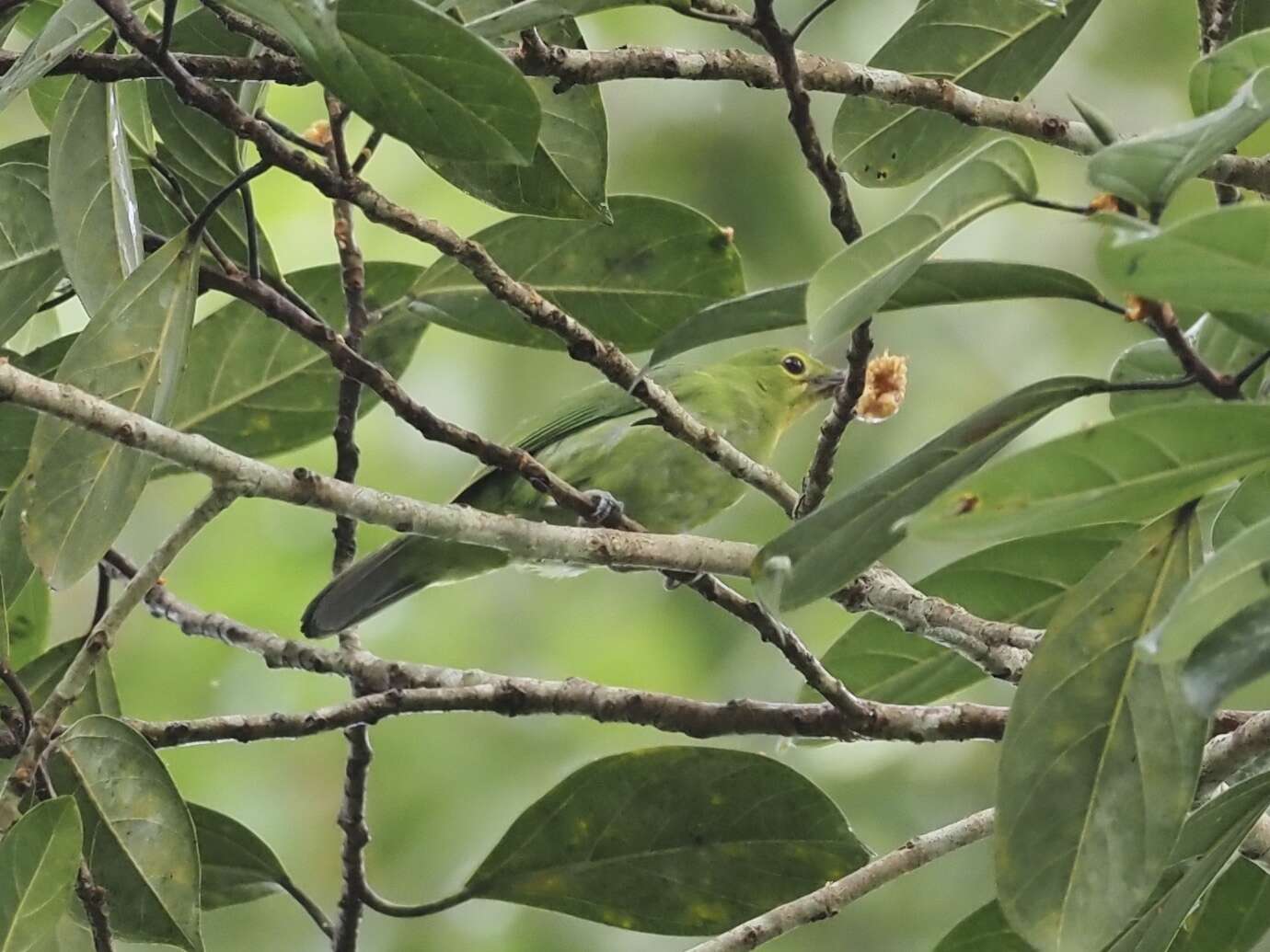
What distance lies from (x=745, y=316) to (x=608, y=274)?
86cm

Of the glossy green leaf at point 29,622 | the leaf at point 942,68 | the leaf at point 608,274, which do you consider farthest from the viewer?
the glossy green leaf at point 29,622

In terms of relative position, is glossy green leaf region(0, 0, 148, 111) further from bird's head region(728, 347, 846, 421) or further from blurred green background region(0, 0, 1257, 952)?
blurred green background region(0, 0, 1257, 952)

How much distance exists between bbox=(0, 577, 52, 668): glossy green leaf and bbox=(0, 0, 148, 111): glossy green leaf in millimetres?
988

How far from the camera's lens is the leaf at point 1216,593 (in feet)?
3.10

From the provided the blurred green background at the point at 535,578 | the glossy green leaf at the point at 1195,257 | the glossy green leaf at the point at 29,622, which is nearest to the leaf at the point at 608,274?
the glossy green leaf at the point at 29,622

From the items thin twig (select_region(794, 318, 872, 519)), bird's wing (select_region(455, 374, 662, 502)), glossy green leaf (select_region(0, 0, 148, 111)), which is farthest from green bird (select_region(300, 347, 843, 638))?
glossy green leaf (select_region(0, 0, 148, 111))

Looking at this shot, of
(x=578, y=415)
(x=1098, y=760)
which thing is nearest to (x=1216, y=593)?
(x=1098, y=760)

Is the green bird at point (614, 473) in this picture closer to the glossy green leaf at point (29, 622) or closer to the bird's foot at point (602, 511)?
the bird's foot at point (602, 511)

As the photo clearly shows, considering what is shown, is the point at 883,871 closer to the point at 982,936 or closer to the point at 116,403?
the point at 982,936

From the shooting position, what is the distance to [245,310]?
88.4 inches

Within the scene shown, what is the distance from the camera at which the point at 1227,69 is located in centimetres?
126

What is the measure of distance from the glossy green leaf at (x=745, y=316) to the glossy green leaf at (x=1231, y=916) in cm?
91

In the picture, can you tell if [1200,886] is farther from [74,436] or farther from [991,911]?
[74,436]

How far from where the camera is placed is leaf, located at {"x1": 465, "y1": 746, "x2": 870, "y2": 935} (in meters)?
1.91
